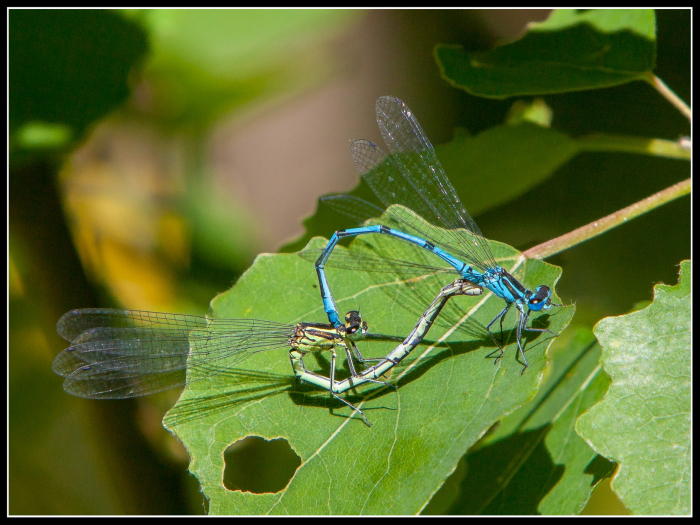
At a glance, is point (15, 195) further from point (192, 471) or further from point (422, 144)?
point (422, 144)

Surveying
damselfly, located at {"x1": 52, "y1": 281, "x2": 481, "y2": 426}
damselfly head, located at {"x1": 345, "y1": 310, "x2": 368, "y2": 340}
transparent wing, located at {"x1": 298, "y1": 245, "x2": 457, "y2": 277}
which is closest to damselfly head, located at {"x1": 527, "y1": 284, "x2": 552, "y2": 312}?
damselfly, located at {"x1": 52, "y1": 281, "x2": 481, "y2": 426}

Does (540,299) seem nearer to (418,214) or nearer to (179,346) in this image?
(418,214)

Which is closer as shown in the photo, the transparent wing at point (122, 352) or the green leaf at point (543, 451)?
the green leaf at point (543, 451)

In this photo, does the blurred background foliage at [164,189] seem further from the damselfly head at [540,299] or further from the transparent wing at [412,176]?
the damselfly head at [540,299]

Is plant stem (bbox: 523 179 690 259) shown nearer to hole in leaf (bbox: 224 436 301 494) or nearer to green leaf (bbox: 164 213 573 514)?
green leaf (bbox: 164 213 573 514)

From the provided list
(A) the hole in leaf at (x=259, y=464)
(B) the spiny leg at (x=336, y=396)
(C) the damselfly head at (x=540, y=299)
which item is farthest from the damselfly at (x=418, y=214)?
(A) the hole in leaf at (x=259, y=464)

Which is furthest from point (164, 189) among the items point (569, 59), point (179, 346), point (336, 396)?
point (569, 59)
